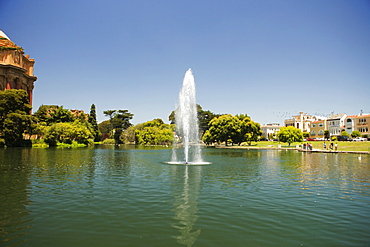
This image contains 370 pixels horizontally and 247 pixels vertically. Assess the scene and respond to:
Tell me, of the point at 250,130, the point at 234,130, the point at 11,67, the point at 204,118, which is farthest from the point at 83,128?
the point at 204,118

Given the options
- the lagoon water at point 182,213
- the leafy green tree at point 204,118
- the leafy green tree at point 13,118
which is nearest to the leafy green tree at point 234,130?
the leafy green tree at point 204,118

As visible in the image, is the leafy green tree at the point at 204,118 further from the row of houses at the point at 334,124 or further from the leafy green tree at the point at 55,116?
the leafy green tree at the point at 55,116

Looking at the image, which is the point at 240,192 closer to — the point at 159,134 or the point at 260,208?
the point at 260,208

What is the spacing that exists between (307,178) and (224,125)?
190ft

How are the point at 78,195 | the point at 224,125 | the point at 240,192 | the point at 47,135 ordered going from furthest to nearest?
the point at 224,125 < the point at 47,135 < the point at 240,192 < the point at 78,195

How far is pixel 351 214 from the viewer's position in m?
9.85

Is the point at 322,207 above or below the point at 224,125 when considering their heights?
below

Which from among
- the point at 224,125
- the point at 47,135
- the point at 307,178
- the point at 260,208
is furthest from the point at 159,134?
the point at 260,208

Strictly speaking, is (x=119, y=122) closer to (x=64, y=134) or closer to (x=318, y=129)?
(x=64, y=134)

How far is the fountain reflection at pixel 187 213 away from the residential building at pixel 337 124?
96175mm

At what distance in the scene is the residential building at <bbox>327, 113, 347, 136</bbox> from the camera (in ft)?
316

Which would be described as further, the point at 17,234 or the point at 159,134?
the point at 159,134

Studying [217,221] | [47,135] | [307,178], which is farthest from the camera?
[47,135]

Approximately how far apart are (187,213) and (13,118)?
57.3m
